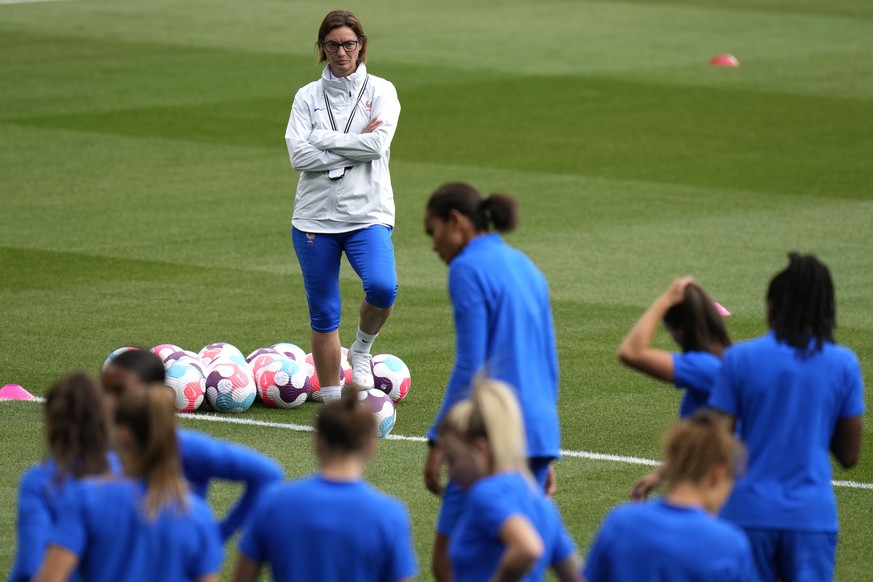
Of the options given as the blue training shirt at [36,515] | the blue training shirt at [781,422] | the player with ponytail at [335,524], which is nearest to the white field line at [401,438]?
the blue training shirt at [781,422]

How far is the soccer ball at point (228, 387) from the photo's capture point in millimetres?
11789

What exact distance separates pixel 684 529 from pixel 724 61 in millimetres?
29724

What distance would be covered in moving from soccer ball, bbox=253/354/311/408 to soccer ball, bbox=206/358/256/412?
0.37 feet

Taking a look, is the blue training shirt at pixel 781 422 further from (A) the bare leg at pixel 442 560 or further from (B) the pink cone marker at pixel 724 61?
(B) the pink cone marker at pixel 724 61

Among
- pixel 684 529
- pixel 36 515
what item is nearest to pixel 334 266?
pixel 36 515

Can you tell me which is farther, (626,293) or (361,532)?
(626,293)

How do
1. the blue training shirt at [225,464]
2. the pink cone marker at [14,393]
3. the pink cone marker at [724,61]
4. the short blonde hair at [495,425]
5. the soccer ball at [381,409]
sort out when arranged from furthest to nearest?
1. the pink cone marker at [724,61]
2. the pink cone marker at [14,393]
3. the soccer ball at [381,409]
4. the blue training shirt at [225,464]
5. the short blonde hair at [495,425]

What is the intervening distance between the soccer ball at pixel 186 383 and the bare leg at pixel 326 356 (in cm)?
79

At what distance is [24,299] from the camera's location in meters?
15.6

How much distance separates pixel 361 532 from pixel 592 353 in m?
8.46

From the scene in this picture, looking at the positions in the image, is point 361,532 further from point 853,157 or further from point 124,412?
point 853,157

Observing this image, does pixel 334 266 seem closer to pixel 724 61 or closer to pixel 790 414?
pixel 790 414

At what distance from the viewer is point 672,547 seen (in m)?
5.57

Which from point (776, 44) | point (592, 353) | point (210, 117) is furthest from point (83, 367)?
point (776, 44)
